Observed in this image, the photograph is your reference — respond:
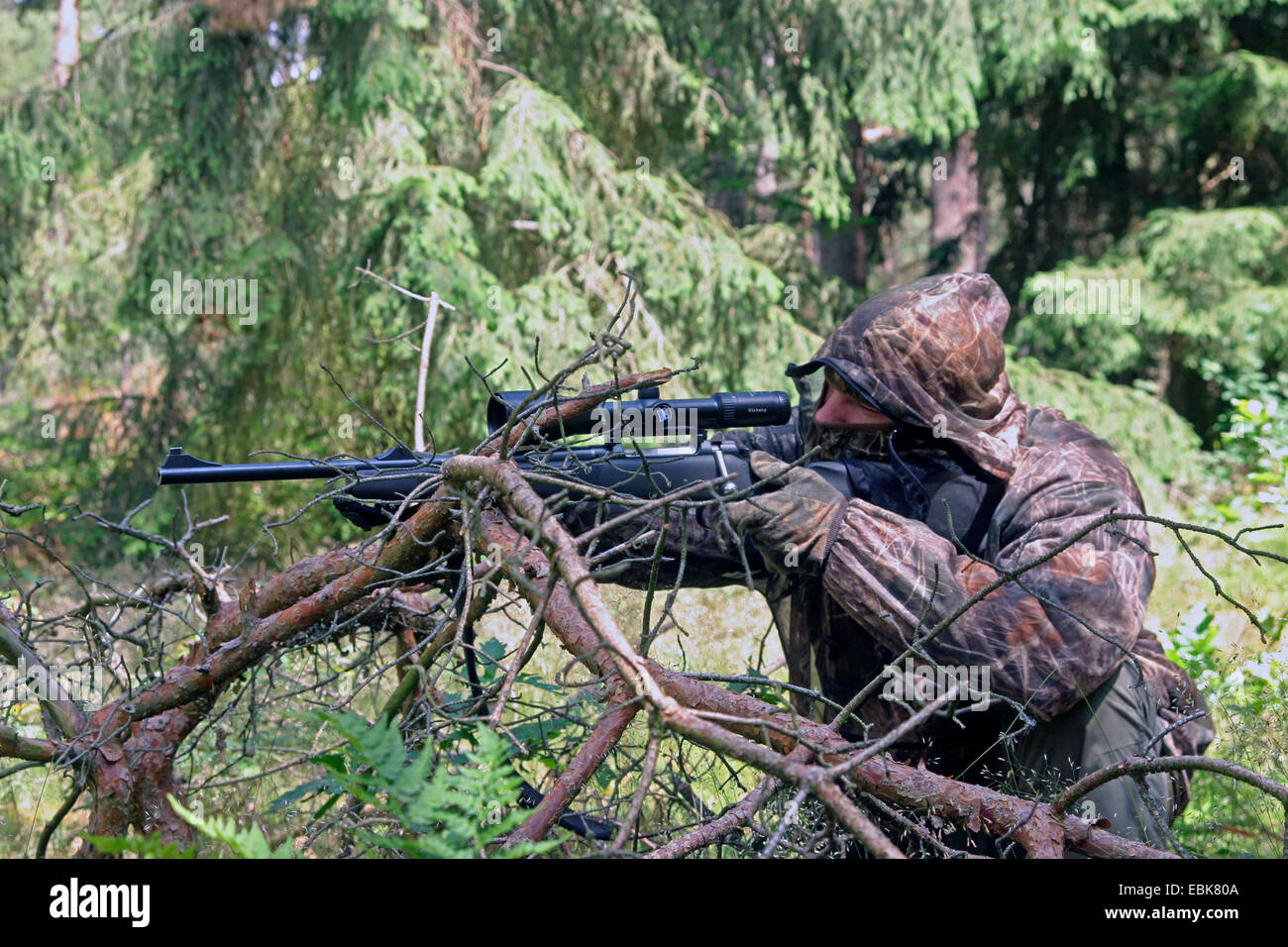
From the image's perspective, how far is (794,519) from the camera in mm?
3096

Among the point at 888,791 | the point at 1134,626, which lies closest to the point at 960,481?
the point at 1134,626

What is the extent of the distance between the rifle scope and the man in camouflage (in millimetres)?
192

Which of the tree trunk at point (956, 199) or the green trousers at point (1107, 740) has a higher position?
the tree trunk at point (956, 199)

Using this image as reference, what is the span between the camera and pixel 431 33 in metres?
8.60

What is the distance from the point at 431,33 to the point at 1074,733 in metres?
7.35

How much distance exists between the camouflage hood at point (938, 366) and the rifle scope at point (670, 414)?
330 mm

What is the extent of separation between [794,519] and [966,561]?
58cm

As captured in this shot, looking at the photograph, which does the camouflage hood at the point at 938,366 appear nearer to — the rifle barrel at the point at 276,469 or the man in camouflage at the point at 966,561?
the man in camouflage at the point at 966,561

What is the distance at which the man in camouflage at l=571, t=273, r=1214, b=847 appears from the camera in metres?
3.08

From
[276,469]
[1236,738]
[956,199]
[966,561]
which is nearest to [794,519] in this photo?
[966,561]

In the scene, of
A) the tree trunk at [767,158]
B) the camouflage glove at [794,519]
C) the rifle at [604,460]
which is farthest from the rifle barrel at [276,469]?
the tree trunk at [767,158]

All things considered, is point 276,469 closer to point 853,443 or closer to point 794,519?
point 794,519

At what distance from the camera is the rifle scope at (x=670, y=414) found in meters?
2.93
